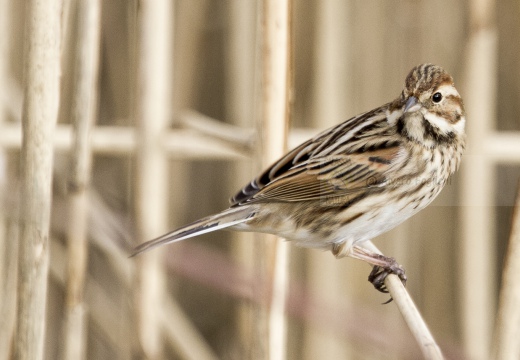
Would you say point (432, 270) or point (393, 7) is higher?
point (393, 7)

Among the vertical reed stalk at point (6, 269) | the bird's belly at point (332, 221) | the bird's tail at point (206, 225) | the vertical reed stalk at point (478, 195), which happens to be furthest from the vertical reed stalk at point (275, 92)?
the vertical reed stalk at point (478, 195)

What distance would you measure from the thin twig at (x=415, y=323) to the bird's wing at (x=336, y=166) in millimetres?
513

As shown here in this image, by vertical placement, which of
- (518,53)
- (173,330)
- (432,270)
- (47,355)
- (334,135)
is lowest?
(47,355)

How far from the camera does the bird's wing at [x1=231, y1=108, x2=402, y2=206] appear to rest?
7.22ft

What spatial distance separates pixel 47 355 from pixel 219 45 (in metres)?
1.58

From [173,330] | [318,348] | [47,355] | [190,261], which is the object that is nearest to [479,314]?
[318,348]

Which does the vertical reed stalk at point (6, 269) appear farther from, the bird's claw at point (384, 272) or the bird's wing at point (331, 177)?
the bird's claw at point (384, 272)

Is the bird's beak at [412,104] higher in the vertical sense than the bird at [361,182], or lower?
higher

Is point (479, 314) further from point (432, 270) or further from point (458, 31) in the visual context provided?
point (458, 31)

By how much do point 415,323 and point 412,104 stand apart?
777 mm

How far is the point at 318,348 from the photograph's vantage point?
2969 millimetres

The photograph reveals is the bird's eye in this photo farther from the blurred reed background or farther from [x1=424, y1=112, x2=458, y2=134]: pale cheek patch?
the blurred reed background

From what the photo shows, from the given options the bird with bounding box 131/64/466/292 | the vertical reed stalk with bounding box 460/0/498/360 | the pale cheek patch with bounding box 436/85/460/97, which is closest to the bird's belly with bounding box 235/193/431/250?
the bird with bounding box 131/64/466/292

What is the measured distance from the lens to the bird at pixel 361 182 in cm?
215
